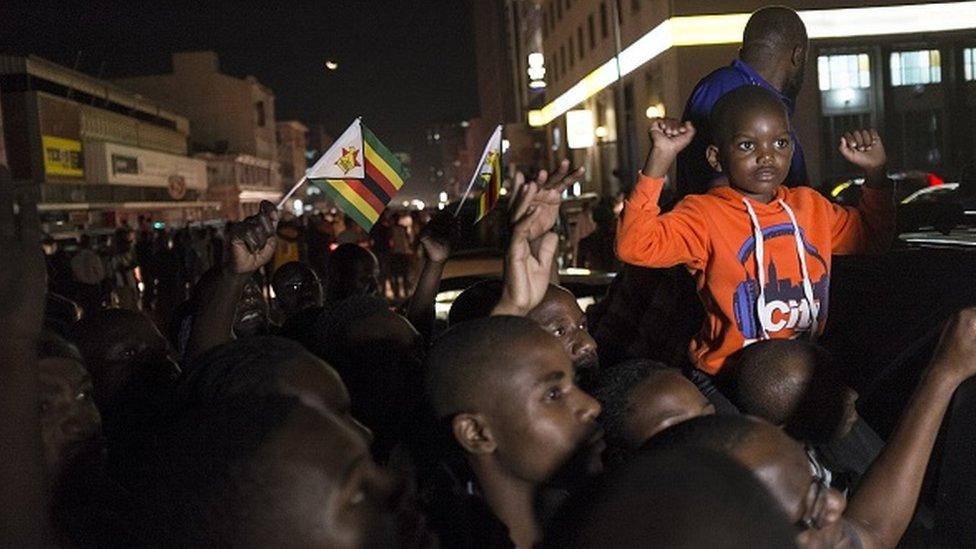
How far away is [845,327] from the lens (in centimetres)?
394

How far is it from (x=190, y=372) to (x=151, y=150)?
215 feet

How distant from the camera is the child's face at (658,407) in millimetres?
2912

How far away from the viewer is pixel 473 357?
2555 mm

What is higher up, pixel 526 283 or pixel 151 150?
pixel 151 150

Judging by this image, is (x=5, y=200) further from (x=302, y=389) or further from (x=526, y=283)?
(x=526, y=283)

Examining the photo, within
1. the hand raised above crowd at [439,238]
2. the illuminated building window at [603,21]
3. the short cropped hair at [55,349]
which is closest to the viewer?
the short cropped hair at [55,349]

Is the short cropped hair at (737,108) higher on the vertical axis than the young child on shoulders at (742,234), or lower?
higher

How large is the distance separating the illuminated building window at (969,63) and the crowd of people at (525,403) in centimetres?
2364

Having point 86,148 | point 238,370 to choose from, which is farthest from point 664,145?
point 86,148

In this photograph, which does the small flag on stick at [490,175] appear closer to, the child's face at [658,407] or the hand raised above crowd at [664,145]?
the hand raised above crowd at [664,145]

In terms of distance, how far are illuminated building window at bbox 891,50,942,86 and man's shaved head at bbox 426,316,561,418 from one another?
2554 cm

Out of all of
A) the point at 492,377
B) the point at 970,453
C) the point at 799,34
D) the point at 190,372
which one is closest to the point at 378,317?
the point at 190,372

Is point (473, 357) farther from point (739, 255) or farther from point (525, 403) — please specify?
point (739, 255)

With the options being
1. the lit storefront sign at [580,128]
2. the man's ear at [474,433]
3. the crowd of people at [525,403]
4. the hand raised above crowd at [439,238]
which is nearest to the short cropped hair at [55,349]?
the crowd of people at [525,403]
